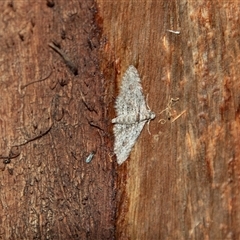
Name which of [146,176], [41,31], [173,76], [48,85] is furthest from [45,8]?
[146,176]

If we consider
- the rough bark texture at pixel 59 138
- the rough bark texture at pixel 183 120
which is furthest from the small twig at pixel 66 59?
the rough bark texture at pixel 183 120

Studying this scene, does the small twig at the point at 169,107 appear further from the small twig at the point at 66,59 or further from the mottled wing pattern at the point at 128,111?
the small twig at the point at 66,59

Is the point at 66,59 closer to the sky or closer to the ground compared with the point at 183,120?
closer to the sky

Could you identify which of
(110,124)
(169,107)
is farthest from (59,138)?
(169,107)

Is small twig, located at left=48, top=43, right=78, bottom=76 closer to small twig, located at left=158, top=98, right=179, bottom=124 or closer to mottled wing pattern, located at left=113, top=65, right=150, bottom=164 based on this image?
mottled wing pattern, located at left=113, top=65, right=150, bottom=164

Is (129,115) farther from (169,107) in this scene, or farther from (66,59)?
(66,59)

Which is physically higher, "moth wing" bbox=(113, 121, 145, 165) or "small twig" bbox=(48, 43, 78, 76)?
"small twig" bbox=(48, 43, 78, 76)

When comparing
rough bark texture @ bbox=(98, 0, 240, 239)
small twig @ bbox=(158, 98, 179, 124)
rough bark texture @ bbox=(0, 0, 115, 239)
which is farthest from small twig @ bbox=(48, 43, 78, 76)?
small twig @ bbox=(158, 98, 179, 124)
